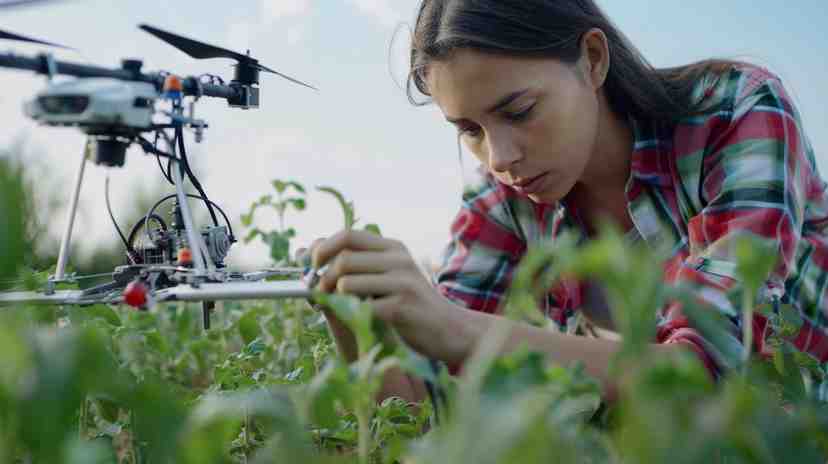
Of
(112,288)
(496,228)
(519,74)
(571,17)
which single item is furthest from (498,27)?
(112,288)

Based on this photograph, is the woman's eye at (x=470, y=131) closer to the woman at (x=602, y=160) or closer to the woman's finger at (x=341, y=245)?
the woman at (x=602, y=160)

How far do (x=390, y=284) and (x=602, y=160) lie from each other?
3.39 ft

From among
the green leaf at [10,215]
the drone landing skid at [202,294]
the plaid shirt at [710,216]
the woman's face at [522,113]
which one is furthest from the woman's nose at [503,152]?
the green leaf at [10,215]

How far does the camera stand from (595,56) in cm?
160

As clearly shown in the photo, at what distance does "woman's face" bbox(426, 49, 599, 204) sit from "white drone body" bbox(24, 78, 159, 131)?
0.76 meters

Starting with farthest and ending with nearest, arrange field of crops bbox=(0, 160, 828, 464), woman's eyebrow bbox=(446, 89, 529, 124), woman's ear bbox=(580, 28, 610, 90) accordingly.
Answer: woman's ear bbox=(580, 28, 610, 90) → woman's eyebrow bbox=(446, 89, 529, 124) → field of crops bbox=(0, 160, 828, 464)

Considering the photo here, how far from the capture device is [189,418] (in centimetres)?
47

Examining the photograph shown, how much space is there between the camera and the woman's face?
1349mm

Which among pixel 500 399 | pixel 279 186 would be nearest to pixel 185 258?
pixel 500 399

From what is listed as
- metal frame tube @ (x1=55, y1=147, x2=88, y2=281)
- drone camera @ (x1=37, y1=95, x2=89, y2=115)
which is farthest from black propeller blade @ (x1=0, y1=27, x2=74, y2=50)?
drone camera @ (x1=37, y1=95, x2=89, y2=115)

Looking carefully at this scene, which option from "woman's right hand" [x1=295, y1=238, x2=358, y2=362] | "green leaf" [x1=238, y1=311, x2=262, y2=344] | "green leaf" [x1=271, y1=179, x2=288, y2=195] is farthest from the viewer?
"green leaf" [x1=271, y1=179, x2=288, y2=195]

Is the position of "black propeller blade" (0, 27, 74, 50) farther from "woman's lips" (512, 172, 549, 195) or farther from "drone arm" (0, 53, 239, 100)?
"woman's lips" (512, 172, 549, 195)

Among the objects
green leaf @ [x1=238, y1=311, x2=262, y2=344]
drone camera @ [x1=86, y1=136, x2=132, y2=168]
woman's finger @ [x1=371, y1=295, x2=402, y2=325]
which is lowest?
green leaf @ [x1=238, y1=311, x2=262, y2=344]

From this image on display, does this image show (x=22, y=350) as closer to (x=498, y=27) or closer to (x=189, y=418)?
(x=189, y=418)
